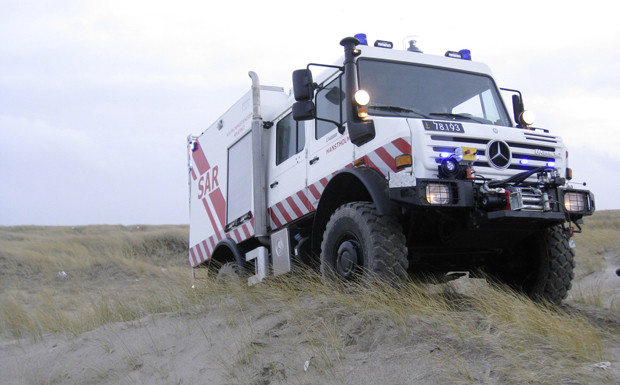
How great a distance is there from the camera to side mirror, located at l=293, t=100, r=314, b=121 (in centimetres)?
657

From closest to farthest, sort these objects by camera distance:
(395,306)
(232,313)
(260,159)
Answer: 1. (395,306)
2. (232,313)
3. (260,159)

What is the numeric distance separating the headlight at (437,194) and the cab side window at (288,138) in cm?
250

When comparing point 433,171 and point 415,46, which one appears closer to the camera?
point 433,171

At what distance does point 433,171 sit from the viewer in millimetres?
5859

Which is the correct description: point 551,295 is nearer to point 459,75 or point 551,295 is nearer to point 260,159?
point 459,75

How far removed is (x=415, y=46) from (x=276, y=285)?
124 inches

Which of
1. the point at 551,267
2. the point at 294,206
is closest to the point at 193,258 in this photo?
the point at 294,206

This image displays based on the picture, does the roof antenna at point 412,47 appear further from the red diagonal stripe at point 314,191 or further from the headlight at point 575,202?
the headlight at point 575,202

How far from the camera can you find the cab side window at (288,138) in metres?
7.92

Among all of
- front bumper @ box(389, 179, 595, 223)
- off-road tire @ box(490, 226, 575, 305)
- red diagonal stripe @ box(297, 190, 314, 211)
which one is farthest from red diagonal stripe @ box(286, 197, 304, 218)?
off-road tire @ box(490, 226, 575, 305)

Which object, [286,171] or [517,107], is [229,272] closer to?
[286,171]

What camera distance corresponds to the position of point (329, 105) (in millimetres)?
7180

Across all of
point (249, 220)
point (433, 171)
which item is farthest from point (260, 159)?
point (433, 171)

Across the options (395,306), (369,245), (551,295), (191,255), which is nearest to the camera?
(395,306)
